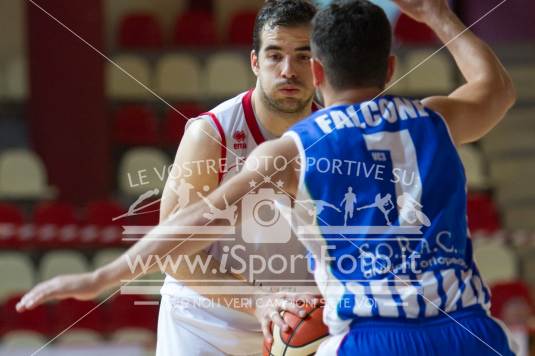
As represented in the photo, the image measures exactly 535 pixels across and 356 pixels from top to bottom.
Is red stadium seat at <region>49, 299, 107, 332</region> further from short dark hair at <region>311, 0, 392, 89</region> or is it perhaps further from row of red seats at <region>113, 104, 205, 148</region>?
short dark hair at <region>311, 0, 392, 89</region>

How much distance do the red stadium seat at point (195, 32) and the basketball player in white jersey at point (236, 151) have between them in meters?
7.87

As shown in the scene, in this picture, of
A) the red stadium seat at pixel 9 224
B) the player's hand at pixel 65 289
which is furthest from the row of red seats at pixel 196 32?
the player's hand at pixel 65 289

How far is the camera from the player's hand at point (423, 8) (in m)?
3.40

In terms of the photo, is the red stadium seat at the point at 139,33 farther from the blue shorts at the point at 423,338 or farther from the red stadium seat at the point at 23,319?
the blue shorts at the point at 423,338

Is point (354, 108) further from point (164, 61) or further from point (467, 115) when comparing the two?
point (164, 61)

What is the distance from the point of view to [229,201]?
2812 mm

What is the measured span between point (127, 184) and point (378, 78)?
7.44 m

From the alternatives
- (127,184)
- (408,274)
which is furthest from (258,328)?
(127,184)

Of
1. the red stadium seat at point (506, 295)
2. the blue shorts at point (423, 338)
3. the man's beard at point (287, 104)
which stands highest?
the man's beard at point (287, 104)

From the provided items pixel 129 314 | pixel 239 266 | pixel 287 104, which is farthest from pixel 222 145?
pixel 129 314

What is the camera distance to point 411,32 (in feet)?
40.0

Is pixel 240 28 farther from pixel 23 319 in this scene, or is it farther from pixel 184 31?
pixel 23 319

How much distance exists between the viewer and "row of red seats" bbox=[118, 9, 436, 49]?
1195 cm

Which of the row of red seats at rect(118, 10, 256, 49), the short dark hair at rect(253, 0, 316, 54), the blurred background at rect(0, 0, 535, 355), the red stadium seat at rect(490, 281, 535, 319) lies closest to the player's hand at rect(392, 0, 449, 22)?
the short dark hair at rect(253, 0, 316, 54)
